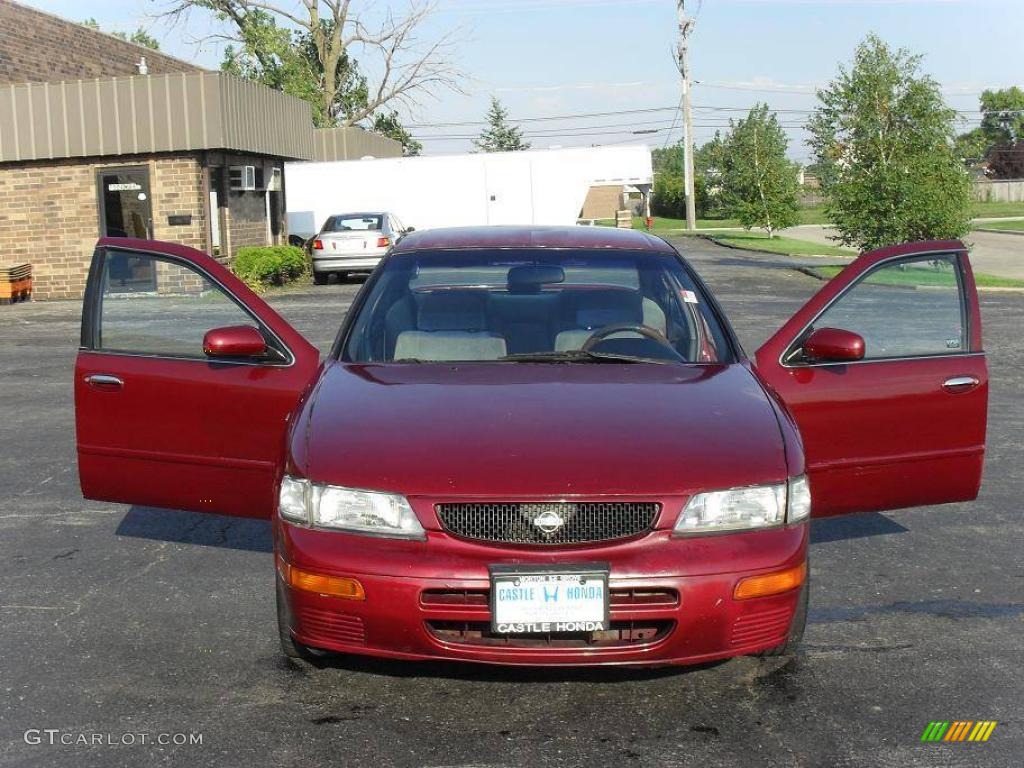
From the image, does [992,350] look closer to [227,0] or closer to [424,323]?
[424,323]

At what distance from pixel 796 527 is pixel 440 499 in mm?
1124

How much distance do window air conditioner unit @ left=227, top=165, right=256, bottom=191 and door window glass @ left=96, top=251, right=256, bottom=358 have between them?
69.7 feet

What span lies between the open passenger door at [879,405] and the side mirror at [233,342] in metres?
2.02

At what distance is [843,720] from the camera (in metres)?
4.05

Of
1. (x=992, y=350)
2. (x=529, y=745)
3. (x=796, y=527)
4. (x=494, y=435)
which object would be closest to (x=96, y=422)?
(x=494, y=435)

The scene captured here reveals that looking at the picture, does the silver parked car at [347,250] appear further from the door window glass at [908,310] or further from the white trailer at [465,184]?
the door window glass at [908,310]

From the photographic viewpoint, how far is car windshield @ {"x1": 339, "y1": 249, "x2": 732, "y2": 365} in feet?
16.9

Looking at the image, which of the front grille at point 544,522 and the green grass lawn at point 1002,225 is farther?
the green grass lawn at point 1002,225

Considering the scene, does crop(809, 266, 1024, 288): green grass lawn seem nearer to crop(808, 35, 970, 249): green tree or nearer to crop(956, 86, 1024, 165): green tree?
crop(808, 35, 970, 249): green tree

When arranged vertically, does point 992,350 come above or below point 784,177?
below

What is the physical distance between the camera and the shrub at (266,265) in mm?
24578

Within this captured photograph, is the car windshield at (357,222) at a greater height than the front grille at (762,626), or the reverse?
the car windshield at (357,222)

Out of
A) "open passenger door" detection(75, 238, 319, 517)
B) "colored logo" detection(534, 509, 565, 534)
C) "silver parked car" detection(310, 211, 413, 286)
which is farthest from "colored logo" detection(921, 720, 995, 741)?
"silver parked car" detection(310, 211, 413, 286)

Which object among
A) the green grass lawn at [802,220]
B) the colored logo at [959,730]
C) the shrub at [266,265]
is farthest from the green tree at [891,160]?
the green grass lawn at [802,220]
